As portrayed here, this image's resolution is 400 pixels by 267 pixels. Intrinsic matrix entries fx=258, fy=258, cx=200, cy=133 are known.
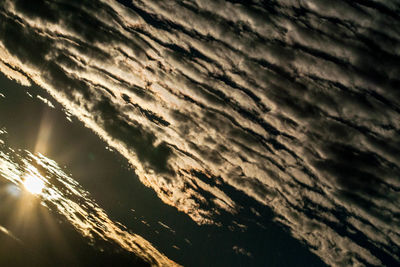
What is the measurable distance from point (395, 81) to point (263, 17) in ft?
7.50

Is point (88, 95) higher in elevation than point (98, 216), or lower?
higher

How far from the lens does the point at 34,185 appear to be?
471 inches

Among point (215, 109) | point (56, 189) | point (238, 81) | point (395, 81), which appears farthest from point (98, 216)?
point (395, 81)

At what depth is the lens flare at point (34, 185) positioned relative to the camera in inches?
451

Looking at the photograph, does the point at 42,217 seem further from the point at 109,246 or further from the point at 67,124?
the point at 67,124

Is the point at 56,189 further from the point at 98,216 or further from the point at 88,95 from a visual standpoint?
the point at 88,95

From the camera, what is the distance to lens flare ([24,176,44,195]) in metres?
11.5

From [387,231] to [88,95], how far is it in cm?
815

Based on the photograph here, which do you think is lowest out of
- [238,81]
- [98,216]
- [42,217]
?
[42,217]

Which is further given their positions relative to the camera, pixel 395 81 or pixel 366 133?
pixel 366 133

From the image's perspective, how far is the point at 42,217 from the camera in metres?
14.3

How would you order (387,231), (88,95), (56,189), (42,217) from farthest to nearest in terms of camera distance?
(42,217) → (56,189) → (88,95) → (387,231)

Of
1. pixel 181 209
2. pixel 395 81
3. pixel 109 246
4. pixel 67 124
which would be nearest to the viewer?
pixel 395 81

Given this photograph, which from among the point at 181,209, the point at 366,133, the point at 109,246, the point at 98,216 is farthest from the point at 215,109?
the point at 109,246
